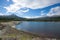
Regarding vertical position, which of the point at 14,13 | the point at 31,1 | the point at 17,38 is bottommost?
the point at 17,38

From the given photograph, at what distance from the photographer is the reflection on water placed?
197 cm

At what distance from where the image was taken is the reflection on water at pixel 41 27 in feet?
6.45

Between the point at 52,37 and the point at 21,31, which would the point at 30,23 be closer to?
the point at 21,31

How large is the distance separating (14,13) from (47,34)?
1.76ft

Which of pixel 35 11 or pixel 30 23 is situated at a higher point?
pixel 35 11

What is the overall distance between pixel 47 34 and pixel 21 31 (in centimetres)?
35

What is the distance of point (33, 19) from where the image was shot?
2023 mm

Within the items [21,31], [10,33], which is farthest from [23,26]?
[10,33]

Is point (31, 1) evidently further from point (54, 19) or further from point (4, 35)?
point (4, 35)

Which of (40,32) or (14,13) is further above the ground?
(14,13)

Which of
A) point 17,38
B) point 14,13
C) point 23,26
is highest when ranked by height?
point 14,13

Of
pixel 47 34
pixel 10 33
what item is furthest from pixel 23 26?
pixel 47 34

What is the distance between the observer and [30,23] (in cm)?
202

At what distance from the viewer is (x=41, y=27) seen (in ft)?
6.57
